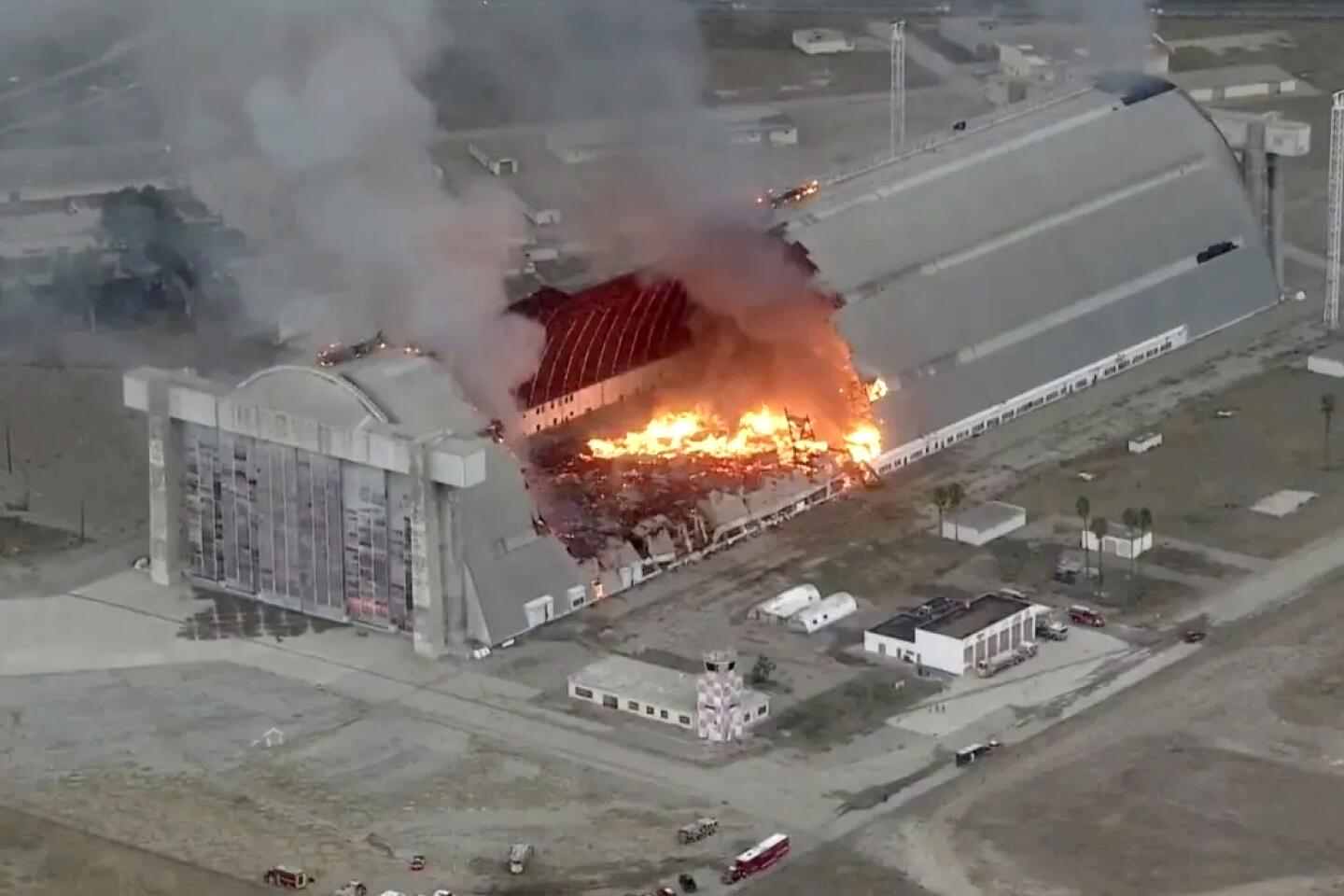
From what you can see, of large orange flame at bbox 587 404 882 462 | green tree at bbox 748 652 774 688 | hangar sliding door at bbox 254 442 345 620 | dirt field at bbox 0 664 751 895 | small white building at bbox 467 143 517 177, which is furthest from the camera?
small white building at bbox 467 143 517 177

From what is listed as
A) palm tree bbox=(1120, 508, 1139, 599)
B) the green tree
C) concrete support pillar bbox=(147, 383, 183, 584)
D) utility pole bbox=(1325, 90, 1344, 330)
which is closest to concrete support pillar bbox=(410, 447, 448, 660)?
the green tree

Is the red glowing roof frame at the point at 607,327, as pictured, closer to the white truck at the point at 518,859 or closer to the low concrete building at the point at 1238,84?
the white truck at the point at 518,859

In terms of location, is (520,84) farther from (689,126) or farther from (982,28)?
(982,28)

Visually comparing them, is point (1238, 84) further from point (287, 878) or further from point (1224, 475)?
point (287, 878)

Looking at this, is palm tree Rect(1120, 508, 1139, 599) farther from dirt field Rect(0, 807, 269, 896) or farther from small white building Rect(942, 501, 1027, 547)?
dirt field Rect(0, 807, 269, 896)

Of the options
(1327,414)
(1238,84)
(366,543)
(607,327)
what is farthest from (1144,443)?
(1238,84)

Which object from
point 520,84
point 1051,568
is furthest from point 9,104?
point 1051,568
